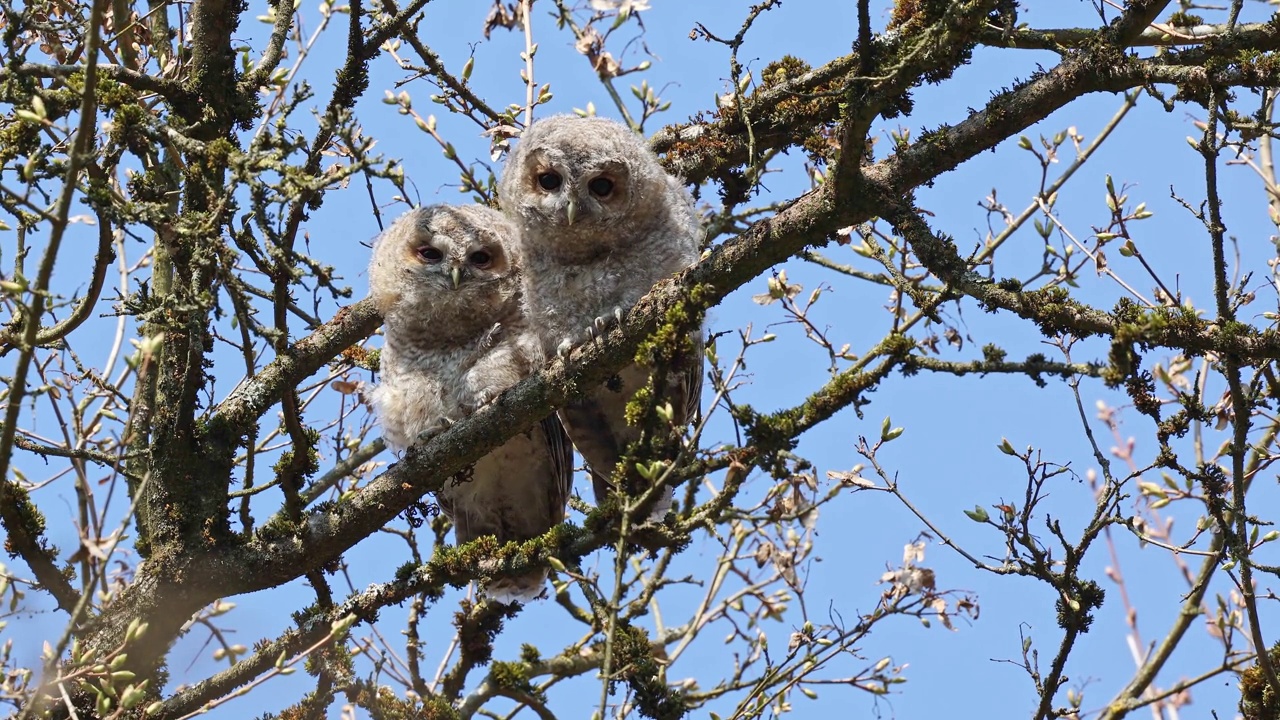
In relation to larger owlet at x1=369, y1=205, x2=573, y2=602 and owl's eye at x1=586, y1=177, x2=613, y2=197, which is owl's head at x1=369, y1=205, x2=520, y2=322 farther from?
owl's eye at x1=586, y1=177, x2=613, y2=197

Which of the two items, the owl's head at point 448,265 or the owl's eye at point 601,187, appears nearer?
the owl's eye at point 601,187

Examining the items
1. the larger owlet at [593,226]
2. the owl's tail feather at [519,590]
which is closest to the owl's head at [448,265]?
the larger owlet at [593,226]

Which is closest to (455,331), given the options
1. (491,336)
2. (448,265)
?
(491,336)

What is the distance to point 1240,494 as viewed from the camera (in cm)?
346

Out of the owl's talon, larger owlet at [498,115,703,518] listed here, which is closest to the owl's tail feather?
larger owlet at [498,115,703,518]

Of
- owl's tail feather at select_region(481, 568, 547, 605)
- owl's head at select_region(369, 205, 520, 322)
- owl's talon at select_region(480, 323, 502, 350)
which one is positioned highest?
owl's head at select_region(369, 205, 520, 322)

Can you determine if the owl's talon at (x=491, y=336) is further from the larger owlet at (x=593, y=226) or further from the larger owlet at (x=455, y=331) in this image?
the larger owlet at (x=593, y=226)

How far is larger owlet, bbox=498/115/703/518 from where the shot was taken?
190 inches

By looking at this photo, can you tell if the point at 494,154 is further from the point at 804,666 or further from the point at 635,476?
the point at 804,666

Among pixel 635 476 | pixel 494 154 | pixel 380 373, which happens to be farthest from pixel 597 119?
pixel 635 476

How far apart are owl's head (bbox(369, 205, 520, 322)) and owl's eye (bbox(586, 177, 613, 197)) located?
502 millimetres

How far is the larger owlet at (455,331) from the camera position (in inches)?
201

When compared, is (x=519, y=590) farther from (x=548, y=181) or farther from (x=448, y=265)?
(x=548, y=181)

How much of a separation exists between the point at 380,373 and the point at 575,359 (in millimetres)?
1685
